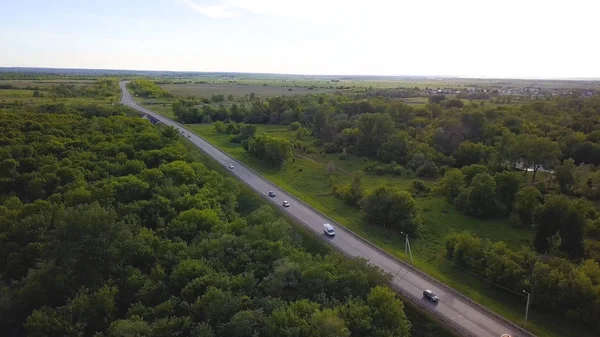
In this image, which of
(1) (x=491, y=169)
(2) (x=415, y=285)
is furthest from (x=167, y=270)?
(1) (x=491, y=169)

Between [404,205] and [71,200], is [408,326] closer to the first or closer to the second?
[404,205]

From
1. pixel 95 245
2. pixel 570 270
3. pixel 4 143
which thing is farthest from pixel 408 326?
pixel 4 143

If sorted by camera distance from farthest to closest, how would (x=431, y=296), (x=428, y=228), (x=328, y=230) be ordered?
(x=428, y=228)
(x=328, y=230)
(x=431, y=296)

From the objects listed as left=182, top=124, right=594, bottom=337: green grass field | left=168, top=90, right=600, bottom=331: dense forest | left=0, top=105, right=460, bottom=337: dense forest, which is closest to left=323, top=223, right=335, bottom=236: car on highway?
left=0, top=105, right=460, bottom=337: dense forest

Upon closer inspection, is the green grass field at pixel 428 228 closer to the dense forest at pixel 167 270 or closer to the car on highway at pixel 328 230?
the car on highway at pixel 328 230

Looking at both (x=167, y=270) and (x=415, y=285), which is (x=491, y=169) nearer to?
(x=415, y=285)

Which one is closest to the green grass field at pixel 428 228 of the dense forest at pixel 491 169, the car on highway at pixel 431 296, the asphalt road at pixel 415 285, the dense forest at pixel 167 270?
the dense forest at pixel 491 169
